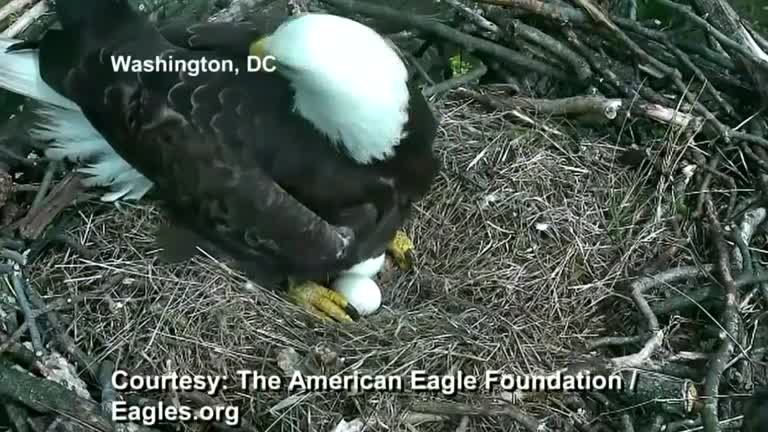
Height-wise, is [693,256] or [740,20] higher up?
[740,20]

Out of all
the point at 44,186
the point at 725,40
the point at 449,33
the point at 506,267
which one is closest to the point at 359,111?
the point at 506,267

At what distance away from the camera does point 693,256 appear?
2387 millimetres

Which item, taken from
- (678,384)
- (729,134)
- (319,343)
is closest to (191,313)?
(319,343)

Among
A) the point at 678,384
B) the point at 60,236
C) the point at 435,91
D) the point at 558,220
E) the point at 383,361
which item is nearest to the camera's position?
the point at 678,384

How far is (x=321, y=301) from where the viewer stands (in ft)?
7.64

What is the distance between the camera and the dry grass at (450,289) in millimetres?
2129

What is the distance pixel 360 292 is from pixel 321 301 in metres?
0.10

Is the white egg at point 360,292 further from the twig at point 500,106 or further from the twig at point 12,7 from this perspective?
the twig at point 12,7

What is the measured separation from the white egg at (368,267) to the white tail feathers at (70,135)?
0.56m

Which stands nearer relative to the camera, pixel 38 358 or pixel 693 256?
pixel 38 358

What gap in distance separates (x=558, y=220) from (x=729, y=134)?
0.50m

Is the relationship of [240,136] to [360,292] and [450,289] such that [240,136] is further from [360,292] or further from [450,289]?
[450,289]

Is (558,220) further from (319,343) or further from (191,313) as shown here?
(191,313)

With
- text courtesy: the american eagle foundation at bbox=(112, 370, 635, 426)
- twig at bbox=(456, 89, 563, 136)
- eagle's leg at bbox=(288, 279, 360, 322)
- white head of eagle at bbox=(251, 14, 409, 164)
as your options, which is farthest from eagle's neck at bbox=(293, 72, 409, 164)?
twig at bbox=(456, 89, 563, 136)
